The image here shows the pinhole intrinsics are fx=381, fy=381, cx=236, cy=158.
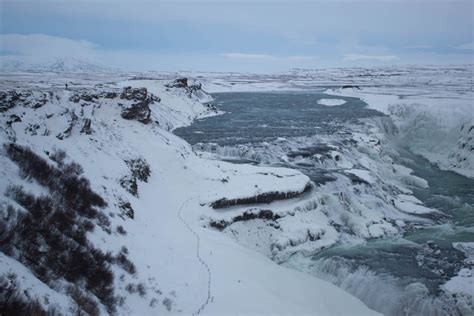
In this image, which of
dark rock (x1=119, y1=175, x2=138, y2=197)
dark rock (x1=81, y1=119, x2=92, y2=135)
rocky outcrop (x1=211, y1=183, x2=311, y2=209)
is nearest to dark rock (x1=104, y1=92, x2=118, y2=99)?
dark rock (x1=81, y1=119, x2=92, y2=135)

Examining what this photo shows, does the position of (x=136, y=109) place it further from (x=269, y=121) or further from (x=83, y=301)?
(x=83, y=301)

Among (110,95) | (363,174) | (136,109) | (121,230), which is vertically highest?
(110,95)

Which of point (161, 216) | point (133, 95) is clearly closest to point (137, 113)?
point (133, 95)

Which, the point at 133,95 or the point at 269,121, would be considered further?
the point at 269,121

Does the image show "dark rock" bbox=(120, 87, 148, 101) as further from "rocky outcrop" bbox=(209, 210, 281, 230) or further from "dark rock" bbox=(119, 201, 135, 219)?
"dark rock" bbox=(119, 201, 135, 219)

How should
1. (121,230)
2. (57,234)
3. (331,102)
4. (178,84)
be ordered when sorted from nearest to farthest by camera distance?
(57,234)
(121,230)
(178,84)
(331,102)

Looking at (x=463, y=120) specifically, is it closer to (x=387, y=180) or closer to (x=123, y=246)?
(x=387, y=180)
